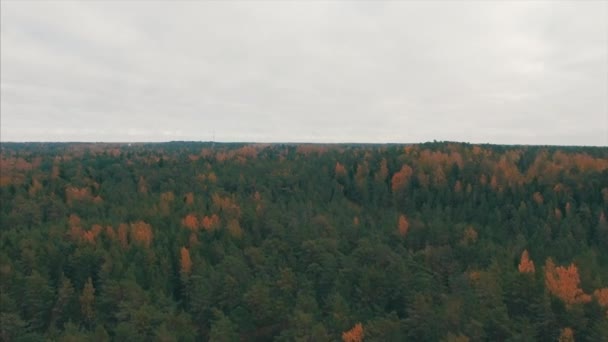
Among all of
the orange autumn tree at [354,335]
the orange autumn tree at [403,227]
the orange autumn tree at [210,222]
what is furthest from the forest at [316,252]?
the orange autumn tree at [210,222]

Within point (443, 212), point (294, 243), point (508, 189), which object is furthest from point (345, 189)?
point (294, 243)

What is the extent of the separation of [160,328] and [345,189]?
107 metres

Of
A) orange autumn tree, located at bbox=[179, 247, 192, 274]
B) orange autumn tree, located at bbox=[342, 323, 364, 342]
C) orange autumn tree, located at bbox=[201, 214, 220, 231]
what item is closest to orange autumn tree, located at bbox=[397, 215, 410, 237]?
orange autumn tree, located at bbox=[201, 214, 220, 231]

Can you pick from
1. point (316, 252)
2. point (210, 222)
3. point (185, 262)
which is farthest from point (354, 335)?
point (210, 222)

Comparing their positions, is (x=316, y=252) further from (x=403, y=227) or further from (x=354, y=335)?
(x=354, y=335)

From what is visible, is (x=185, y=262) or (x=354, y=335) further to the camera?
(x=185, y=262)

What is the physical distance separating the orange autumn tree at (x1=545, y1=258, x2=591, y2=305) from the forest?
0.88 feet

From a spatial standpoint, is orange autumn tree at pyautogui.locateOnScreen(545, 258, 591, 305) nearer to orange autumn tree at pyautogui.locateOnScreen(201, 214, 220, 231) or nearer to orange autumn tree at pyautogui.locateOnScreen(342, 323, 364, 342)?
orange autumn tree at pyautogui.locateOnScreen(342, 323, 364, 342)

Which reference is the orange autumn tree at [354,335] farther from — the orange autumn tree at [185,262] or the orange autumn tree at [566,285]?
the orange autumn tree at [185,262]

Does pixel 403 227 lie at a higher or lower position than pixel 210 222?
higher

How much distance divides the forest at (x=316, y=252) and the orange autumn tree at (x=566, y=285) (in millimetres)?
269

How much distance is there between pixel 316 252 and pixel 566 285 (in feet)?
133

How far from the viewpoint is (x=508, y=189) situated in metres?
136

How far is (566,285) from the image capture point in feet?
211
